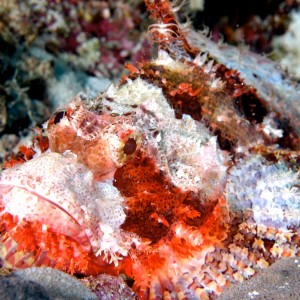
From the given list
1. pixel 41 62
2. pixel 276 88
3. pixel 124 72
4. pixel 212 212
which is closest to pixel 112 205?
pixel 212 212

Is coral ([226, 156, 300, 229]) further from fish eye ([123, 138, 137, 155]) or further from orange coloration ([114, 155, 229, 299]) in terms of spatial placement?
fish eye ([123, 138, 137, 155])

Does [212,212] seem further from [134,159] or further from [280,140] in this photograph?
[280,140]

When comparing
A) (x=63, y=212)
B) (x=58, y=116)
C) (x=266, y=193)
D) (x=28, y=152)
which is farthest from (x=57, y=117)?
(x=266, y=193)

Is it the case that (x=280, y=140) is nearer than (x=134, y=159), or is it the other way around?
(x=134, y=159)

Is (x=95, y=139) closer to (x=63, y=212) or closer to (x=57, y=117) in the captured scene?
(x=57, y=117)

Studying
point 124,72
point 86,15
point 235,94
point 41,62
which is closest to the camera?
point 235,94

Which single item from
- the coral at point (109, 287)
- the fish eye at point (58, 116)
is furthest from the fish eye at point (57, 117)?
the coral at point (109, 287)

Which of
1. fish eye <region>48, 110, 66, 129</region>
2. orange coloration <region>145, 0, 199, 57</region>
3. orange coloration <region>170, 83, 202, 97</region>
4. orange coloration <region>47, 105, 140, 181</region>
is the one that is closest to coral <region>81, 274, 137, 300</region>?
orange coloration <region>47, 105, 140, 181</region>
